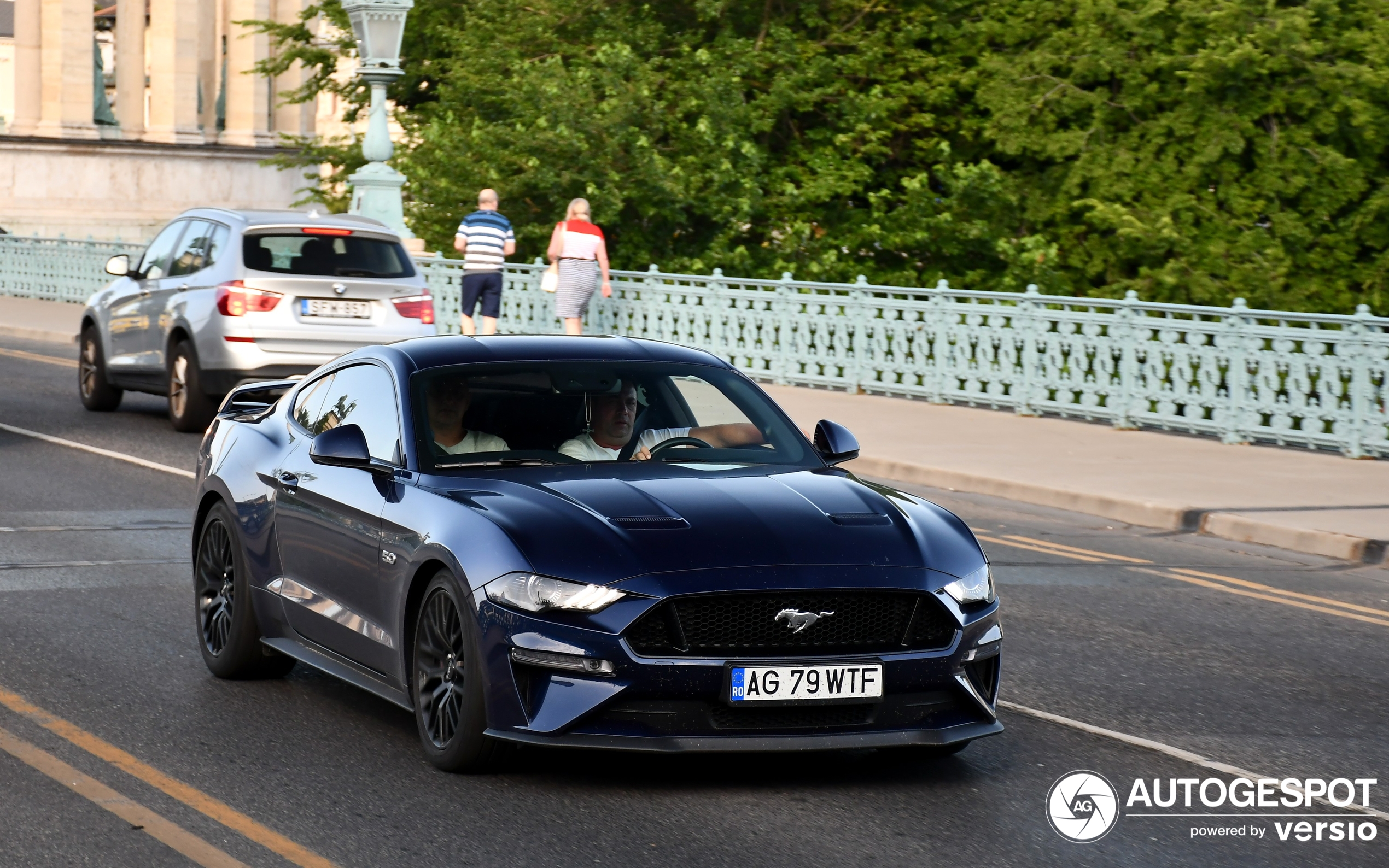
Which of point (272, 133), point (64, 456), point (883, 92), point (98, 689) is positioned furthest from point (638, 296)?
point (272, 133)

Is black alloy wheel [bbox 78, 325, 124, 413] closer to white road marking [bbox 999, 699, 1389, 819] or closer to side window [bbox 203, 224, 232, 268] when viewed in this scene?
side window [bbox 203, 224, 232, 268]

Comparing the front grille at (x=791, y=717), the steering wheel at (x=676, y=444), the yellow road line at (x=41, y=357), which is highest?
the steering wheel at (x=676, y=444)

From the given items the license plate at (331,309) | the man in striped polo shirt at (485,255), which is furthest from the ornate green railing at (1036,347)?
the license plate at (331,309)

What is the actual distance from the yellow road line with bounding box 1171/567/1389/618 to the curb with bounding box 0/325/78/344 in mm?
20240

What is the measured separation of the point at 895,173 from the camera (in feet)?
93.1

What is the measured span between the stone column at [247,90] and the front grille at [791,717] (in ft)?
176

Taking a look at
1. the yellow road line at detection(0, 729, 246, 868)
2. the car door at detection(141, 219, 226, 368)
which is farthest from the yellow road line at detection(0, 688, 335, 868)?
the car door at detection(141, 219, 226, 368)

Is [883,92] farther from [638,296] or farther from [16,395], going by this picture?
[16,395]

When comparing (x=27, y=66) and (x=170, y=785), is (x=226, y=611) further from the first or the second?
(x=27, y=66)

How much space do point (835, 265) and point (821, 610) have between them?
21.2m

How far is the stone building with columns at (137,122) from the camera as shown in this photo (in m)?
52.2

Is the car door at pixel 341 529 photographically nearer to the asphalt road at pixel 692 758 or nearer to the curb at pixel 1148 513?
the asphalt road at pixel 692 758

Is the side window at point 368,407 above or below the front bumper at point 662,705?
above

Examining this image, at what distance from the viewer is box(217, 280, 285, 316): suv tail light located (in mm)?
16266
